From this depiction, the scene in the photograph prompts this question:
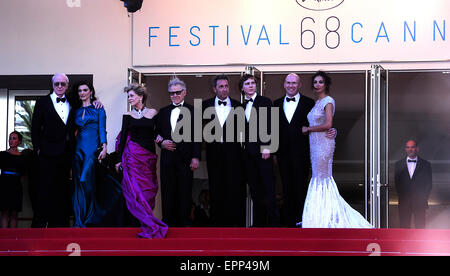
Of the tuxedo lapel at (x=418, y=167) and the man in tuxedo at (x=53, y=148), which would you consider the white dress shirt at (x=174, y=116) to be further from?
the tuxedo lapel at (x=418, y=167)

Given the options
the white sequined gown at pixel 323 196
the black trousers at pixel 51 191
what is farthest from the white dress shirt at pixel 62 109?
the white sequined gown at pixel 323 196

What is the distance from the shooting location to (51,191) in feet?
26.3

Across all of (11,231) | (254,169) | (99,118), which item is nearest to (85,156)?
(99,118)

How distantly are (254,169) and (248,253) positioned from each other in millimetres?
1409

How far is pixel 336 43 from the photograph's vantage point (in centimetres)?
932

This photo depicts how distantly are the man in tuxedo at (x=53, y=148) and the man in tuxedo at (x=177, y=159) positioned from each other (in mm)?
942

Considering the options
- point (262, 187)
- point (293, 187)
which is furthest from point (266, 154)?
point (293, 187)

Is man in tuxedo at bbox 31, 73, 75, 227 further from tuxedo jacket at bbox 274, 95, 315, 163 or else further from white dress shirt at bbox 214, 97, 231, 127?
tuxedo jacket at bbox 274, 95, 315, 163

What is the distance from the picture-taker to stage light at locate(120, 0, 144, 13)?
377 inches

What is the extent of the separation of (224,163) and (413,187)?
276 centimetres
